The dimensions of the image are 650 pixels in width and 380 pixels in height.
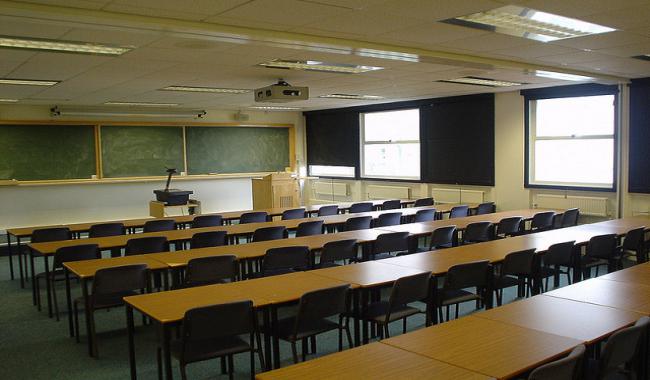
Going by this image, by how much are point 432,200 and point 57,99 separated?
7.13 m

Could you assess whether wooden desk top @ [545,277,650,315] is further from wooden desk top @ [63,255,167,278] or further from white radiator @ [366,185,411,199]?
white radiator @ [366,185,411,199]

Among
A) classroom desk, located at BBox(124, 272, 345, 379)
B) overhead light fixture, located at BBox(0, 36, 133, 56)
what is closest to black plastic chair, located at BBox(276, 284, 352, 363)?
classroom desk, located at BBox(124, 272, 345, 379)

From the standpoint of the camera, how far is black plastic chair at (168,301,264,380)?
3.43 m

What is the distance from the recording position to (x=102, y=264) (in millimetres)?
5133

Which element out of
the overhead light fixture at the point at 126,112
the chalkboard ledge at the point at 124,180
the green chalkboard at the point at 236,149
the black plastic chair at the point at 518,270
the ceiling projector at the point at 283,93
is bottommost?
the black plastic chair at the point at 518,270

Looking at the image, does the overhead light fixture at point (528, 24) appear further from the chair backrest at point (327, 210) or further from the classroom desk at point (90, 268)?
the chair backrest at point (327, 210)

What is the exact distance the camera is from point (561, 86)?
30.1ft

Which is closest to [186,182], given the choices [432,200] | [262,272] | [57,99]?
[57,99]

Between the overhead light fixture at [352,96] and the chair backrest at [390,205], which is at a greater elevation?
the overhead light fixture at [352,96]

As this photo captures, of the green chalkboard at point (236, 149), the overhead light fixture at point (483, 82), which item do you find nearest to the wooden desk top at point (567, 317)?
the overhead light fixture at point (483, 82)

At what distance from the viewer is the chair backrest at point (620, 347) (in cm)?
273

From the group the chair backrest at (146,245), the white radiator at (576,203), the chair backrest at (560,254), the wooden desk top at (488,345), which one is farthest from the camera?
the white radiator at (576,203)

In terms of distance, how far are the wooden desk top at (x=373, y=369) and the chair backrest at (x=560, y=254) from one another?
3381mm

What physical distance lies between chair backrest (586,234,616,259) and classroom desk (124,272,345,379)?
11.0 ft
